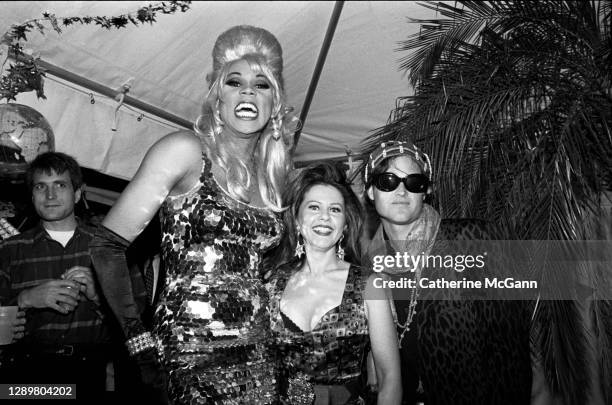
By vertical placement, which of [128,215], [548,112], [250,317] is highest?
[548,112]

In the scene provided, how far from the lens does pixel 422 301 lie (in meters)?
2.96

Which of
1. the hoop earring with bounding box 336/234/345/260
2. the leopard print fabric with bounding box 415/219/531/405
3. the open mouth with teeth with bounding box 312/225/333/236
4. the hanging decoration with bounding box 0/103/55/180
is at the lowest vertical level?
the leopard print fabric with bounding box 415/219/531/405

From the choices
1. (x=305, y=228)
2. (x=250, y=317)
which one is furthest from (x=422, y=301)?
(x=250, y=317)

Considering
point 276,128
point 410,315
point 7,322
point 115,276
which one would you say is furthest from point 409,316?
point 7,322

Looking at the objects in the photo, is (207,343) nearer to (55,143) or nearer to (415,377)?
(415,377)

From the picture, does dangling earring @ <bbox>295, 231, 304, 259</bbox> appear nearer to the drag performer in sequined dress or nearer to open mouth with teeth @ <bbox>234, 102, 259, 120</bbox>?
the drag performer in sequined dress

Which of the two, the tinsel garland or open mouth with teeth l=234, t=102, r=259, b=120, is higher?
the tinsel garland

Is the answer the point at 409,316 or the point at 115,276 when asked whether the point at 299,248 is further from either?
the point at 115,276

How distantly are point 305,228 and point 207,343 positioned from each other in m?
0.77

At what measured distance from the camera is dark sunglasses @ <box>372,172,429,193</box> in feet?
9.86

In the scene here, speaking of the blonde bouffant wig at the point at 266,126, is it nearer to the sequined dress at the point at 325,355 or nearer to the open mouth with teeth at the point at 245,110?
the open mouth with teeth at the point at 245,110

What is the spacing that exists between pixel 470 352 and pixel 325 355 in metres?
0.66

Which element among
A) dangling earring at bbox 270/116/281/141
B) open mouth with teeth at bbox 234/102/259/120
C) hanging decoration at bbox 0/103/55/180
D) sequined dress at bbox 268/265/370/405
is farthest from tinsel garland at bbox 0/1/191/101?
sequined dress at bbox 268/265/370/405

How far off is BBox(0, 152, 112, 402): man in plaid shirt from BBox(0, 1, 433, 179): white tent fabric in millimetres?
583
